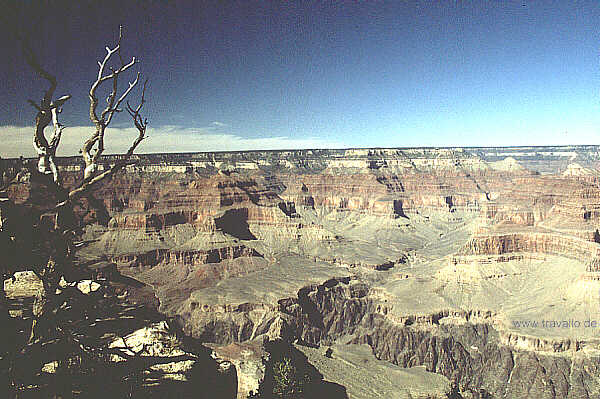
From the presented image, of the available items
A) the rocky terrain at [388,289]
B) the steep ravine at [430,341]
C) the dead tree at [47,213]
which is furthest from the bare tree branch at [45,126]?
the steep ravine at [430,341]

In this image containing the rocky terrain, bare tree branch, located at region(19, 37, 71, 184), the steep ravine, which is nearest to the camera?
bare tree branch, located at region(19, 37, 71, 184)

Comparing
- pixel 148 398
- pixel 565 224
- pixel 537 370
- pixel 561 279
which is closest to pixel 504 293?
pixel 561 279

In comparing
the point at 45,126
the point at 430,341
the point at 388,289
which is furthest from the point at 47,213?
the point at 388,289

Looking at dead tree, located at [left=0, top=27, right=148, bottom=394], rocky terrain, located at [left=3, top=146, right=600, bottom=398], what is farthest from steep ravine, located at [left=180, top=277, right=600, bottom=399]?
dead tree, located at [left=0, top=27, right=148, bottom=394]

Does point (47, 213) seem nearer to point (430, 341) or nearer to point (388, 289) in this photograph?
point (430, 341)

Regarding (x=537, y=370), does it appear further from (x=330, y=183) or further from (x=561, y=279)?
(x=330, y=183)

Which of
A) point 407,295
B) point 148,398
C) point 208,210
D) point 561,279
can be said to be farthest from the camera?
point 208,210

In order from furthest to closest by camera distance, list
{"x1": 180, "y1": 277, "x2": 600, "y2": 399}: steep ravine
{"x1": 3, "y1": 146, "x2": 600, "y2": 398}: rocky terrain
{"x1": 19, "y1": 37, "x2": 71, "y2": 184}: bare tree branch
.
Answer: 1. {"x1": 180, "y1": 277, "x2": 600, "y2": 399}: steep ravine
2. {"x1": 3, "y1": 146, "x2": 600, "y2": 398}: rocky terrain
3. {"x1": 19, "y1": 37, "x2": 71, "y2": 184}: bare tree branch

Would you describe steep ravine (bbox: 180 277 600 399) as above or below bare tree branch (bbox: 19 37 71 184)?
below

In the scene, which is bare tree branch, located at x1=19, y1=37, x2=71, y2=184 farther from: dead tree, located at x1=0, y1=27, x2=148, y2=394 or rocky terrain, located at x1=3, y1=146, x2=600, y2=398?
rocky terrain, located at x1=3, y1=146, x2=600, y2=398
